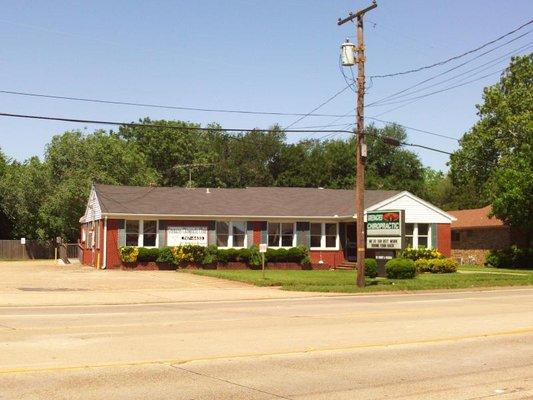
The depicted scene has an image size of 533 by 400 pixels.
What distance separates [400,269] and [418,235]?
10.6 metres

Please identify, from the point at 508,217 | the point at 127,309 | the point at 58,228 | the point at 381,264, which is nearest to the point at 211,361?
the point at 127,309

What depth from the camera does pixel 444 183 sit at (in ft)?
353

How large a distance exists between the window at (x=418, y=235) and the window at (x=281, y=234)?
7053 millimetres

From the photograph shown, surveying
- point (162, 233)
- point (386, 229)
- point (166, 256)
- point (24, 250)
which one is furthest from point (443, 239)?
point (24, 250)

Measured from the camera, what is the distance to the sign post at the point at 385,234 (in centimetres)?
3316

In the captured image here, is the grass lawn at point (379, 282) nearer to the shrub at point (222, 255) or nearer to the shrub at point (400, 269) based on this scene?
the shrub at point (400, 269)

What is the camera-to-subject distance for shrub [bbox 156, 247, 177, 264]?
3936 centimetres

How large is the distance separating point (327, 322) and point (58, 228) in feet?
160

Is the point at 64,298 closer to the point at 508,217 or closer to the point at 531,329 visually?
the point at 531,329

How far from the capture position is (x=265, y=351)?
11312 millimetres

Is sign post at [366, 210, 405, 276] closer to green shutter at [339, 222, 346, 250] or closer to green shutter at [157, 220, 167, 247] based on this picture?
green shutter at [339, 222, 346, 250]

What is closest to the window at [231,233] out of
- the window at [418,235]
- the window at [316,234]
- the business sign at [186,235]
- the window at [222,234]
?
the window at [222,234]

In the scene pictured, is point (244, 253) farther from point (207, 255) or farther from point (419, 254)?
point (419, 254)

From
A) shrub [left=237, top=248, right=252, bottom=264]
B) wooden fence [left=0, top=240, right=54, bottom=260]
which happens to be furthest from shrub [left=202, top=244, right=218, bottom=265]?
wooden fence [left=0, top=240, right=54, bottom=260]
